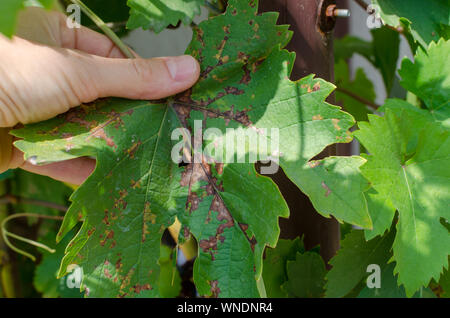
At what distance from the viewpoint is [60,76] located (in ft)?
1.68

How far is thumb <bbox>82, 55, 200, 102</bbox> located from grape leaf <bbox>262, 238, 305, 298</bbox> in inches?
Answer: 11.3

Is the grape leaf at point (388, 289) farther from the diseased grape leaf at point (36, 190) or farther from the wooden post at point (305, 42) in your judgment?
the diseased grape leaf at point (36, 190)

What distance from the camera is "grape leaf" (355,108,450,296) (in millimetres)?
511

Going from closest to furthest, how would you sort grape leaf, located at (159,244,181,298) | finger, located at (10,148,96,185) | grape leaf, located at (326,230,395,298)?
grape leaf, located at (326,230,395,298), finger, located at (10,148,96,185), grape leaf, located at (159,244,181,298)

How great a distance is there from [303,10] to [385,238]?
33 centimetres

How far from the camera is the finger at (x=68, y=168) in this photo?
74 cm

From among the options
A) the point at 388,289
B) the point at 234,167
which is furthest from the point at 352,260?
the point at 234,167

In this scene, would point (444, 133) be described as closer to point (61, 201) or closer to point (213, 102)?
point (213, 102)

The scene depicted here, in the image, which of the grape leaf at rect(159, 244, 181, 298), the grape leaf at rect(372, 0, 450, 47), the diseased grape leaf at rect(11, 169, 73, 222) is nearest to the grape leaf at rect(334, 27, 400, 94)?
the grape leaf at rect(372, 0, 450, 47)

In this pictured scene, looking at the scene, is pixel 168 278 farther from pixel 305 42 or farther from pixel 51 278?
pixel 305 42

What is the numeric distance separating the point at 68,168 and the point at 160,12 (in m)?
0.36

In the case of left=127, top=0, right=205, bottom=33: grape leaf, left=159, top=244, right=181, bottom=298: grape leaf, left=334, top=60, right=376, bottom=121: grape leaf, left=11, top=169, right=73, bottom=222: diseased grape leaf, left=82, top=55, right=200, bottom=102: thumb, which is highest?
left=127, top=0, right=205, bottom=33: grape leaf

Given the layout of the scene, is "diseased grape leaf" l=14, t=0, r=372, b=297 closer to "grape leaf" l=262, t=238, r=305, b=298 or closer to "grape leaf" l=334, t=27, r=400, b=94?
"grape leaf" l=262, t=238, r=305, b=298
